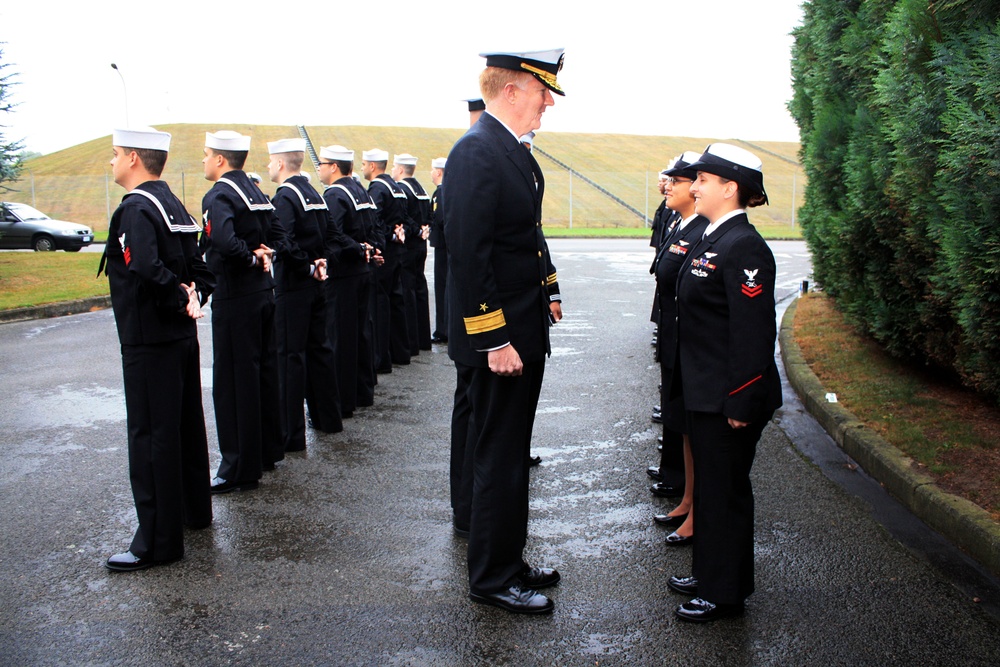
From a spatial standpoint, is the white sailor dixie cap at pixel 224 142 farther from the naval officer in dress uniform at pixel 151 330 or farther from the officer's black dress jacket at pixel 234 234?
the naval officer in dress uniform at pixel 151 330

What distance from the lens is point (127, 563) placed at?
4746mm

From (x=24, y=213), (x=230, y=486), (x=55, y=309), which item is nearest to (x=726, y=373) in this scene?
(x=230, y=486)

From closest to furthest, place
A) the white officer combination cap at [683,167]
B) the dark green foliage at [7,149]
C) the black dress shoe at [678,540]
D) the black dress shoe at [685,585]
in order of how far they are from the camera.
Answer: the black dress shoe at [685,585], the black dress shoe at [678,540], the white officer combination cap at [683,167], the dark green foliage at [7,149]

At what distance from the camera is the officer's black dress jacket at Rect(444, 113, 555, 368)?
13.2 ft

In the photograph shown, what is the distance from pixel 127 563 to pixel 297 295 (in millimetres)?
2718

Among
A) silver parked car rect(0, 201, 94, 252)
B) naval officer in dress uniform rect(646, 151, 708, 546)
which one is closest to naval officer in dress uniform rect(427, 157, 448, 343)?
naval officer in dress uniform rect(646, 151, 708, 546)

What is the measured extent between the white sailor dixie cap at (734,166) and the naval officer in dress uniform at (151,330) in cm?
269

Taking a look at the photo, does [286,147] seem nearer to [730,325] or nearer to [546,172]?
[730,325]

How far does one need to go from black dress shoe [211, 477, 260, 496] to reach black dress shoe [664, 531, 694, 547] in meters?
2.68

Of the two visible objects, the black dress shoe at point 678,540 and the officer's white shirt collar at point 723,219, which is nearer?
the officer's white shirt collar at point 723,219

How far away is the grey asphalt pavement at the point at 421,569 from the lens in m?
3.93

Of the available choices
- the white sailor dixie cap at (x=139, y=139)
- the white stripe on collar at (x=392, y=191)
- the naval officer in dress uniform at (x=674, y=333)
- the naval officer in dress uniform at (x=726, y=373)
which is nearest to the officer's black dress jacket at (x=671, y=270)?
the naval officer in dress uniform at (x=674, y=333)

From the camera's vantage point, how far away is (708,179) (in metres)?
4.25

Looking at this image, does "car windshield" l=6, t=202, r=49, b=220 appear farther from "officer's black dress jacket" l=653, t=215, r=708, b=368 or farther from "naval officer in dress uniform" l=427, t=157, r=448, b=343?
"officer's black dress jacket" l=653, t=215, r=708, b=368
